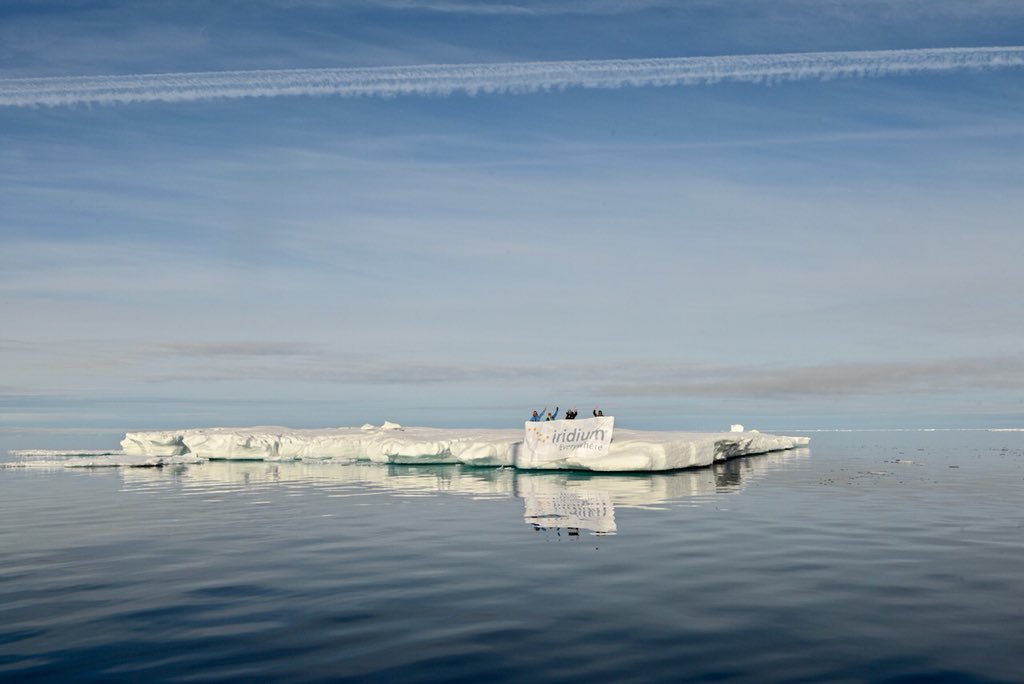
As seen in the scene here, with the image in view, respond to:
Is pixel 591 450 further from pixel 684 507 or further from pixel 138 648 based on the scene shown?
pixel 138 648

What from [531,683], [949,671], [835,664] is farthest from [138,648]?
[949,671]

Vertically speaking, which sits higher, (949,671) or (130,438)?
(130,438)

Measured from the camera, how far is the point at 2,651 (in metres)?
9.94

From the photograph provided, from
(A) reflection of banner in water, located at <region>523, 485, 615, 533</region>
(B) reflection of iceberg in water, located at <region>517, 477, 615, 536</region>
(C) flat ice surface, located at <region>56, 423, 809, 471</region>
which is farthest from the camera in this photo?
(C) flat ice surface, located at <region>56, 423, 809, 471</region>

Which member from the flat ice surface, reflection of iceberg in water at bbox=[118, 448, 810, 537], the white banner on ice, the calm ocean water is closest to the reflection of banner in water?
reflection of iceberg in water at bbox=[118, 448, 810, 537]

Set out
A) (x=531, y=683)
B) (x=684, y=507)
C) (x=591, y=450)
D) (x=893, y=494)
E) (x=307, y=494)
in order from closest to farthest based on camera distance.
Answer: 1. (x=531, y=683)
2. (x=684, y=507)
3. (x=893, y=494)
4. (x=307, y=494)
5. (x=591, y=450)

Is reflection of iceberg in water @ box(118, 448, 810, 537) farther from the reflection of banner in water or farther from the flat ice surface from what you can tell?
the flat ice surface

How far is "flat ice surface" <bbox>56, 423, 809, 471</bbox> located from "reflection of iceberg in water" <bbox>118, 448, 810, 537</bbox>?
74 cm

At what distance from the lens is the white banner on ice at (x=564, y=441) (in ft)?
133

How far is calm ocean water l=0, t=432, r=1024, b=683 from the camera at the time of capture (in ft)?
30.4

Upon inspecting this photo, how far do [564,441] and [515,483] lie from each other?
5.83m

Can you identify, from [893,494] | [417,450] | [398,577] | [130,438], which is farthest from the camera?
[130,438]

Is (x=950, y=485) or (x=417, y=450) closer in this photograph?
(x=950, y=485)

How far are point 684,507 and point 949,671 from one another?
16.4 metres
